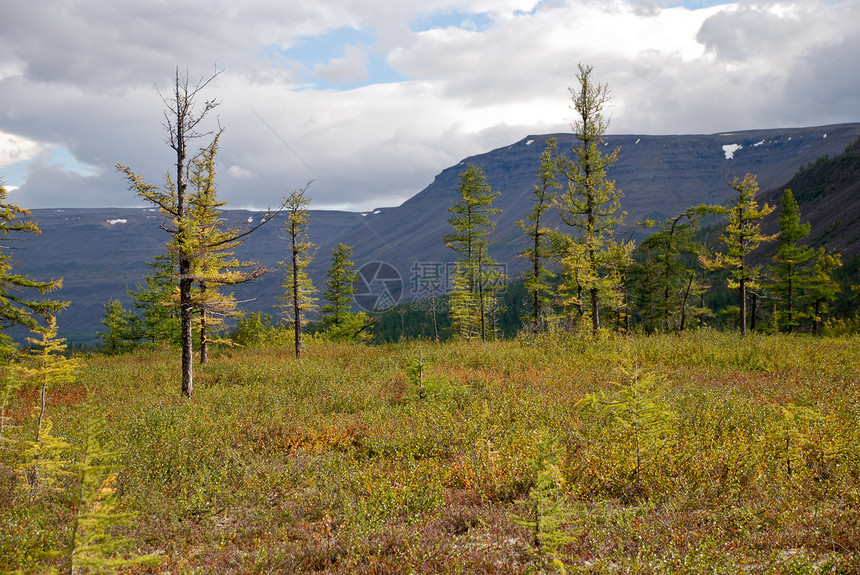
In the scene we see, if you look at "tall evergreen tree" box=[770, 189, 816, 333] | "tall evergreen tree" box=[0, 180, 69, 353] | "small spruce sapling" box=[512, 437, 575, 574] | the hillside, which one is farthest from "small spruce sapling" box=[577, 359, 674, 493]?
the hillside

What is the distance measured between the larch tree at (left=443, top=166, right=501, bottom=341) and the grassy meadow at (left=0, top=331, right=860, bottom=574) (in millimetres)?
21009

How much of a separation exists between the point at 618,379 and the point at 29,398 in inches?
700

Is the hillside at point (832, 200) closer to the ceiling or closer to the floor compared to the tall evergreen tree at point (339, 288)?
closer to the ceiling

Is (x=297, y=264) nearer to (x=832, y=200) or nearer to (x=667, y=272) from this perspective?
(x=667, y=272)

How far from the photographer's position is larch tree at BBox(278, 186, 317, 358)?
23.5m

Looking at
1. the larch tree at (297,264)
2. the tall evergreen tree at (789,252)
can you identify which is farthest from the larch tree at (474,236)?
the tall evergreen tree at (789,252)

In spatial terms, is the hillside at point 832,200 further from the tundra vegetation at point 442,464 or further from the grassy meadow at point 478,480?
the grassy meadow at point 478,480

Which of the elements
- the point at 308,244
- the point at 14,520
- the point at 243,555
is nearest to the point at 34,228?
the point at 308,244

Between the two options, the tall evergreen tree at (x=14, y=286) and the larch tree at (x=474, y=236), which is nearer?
the tall evergreen tree at (x=14, y=286)

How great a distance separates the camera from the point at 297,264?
80.4 feet

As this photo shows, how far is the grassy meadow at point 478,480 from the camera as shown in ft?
15.3

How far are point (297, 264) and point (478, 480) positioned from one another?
20.2 m

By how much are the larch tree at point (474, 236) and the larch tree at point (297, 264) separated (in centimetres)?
1033

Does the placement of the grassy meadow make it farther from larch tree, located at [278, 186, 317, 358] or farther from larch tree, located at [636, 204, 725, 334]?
larch tree, located at [636, 204, 725, 334]
